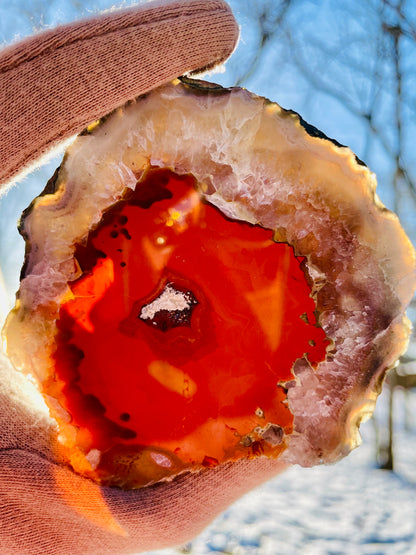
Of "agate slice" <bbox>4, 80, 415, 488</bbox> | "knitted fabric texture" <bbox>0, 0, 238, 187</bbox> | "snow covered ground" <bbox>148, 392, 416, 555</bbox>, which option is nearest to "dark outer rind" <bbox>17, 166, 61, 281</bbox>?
"agate slice" <bbox>4, 80, 415, 488</bbox>

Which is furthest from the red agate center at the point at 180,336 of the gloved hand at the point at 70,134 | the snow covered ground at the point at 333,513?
the snow covered ground at the point at 333,513

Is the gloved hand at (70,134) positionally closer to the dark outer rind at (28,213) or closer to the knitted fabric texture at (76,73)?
the knitted fabric texture at (76,73)

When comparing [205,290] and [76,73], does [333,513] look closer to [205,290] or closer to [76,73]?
[205,290]

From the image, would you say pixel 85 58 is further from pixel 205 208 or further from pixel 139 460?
pixel 139 460

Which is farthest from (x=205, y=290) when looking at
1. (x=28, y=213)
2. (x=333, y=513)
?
(x=333, y=513)

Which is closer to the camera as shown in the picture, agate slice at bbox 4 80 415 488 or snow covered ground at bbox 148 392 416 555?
agate slice at bbox 4 80 415 488

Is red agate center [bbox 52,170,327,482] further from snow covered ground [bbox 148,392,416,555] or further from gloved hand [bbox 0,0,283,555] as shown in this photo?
snow covered ground [bbox 148,392,416,555]
